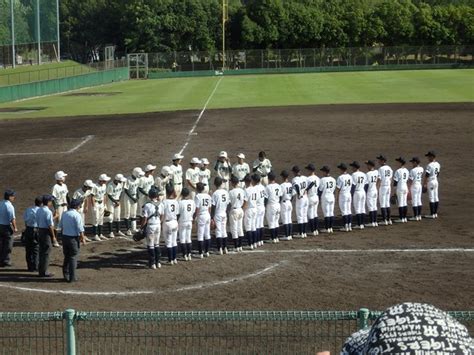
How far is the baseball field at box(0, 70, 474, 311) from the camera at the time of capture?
13.6m

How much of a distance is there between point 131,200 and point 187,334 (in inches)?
357

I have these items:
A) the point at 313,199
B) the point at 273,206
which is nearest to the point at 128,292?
the point at 273,206

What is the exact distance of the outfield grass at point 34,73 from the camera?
170ft

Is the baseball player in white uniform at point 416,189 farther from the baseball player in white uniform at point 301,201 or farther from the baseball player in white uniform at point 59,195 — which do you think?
the baseball player in white uniform at point 59,195

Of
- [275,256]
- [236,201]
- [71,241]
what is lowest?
[275,256]

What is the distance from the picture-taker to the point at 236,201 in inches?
655

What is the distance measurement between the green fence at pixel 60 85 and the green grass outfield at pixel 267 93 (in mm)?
1043

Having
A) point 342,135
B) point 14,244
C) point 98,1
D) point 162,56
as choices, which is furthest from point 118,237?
point 98,1

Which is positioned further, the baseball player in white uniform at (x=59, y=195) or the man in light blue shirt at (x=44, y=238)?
the baseball player in white uniform at (x=59, y=195)

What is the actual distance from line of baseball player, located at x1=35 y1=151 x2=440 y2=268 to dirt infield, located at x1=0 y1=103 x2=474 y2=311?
1.54ft

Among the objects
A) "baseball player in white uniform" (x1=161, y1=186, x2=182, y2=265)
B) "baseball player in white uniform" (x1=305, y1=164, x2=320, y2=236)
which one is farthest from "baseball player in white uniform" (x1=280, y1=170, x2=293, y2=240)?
"baseball player in white uniform" (x1=161, y1=186, x2=182, y2=265)

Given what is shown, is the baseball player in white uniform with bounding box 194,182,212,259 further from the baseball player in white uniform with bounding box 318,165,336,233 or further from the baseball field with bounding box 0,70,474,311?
the baseball player in white uniform with bounding box 318,165,336,233

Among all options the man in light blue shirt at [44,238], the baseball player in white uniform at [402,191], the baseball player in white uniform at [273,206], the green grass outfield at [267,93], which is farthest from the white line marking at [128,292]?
the green grass outfield at [267,93]

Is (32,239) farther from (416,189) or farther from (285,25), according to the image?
(285,25)
